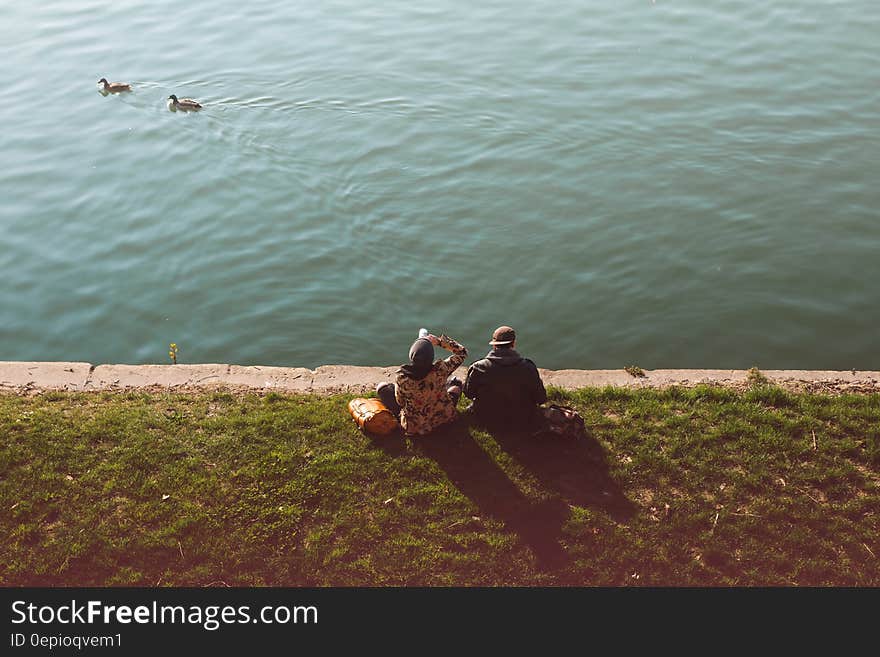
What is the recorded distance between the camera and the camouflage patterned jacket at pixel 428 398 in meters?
9.39

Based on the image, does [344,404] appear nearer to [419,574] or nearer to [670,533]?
[419,574]

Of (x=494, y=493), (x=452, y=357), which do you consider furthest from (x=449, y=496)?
(x=452, y=357)

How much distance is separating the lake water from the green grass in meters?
3.13

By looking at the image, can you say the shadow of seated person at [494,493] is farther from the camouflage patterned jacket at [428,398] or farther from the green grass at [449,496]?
the camouflage patterned jacket at [428,398]

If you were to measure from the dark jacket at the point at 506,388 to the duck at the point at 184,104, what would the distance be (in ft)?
47.4

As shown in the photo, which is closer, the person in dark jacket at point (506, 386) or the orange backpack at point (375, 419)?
the person in dark jacket at point (506, 386)

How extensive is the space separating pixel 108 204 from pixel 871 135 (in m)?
15.8

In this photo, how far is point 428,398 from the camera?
9461 mm

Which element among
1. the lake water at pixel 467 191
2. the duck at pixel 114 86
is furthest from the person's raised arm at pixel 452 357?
the duck at pixel 114 86

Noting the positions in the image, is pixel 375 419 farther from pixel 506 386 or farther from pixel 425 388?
pixel 506 386

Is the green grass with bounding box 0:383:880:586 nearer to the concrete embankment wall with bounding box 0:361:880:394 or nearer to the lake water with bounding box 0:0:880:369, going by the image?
the concrete embankment wall with bounding box 0:361:880:394

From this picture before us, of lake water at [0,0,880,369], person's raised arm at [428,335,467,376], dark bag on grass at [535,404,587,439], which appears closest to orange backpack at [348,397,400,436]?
person's raised arm at [428,335,467,376]

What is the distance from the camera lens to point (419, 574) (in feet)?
26.1
